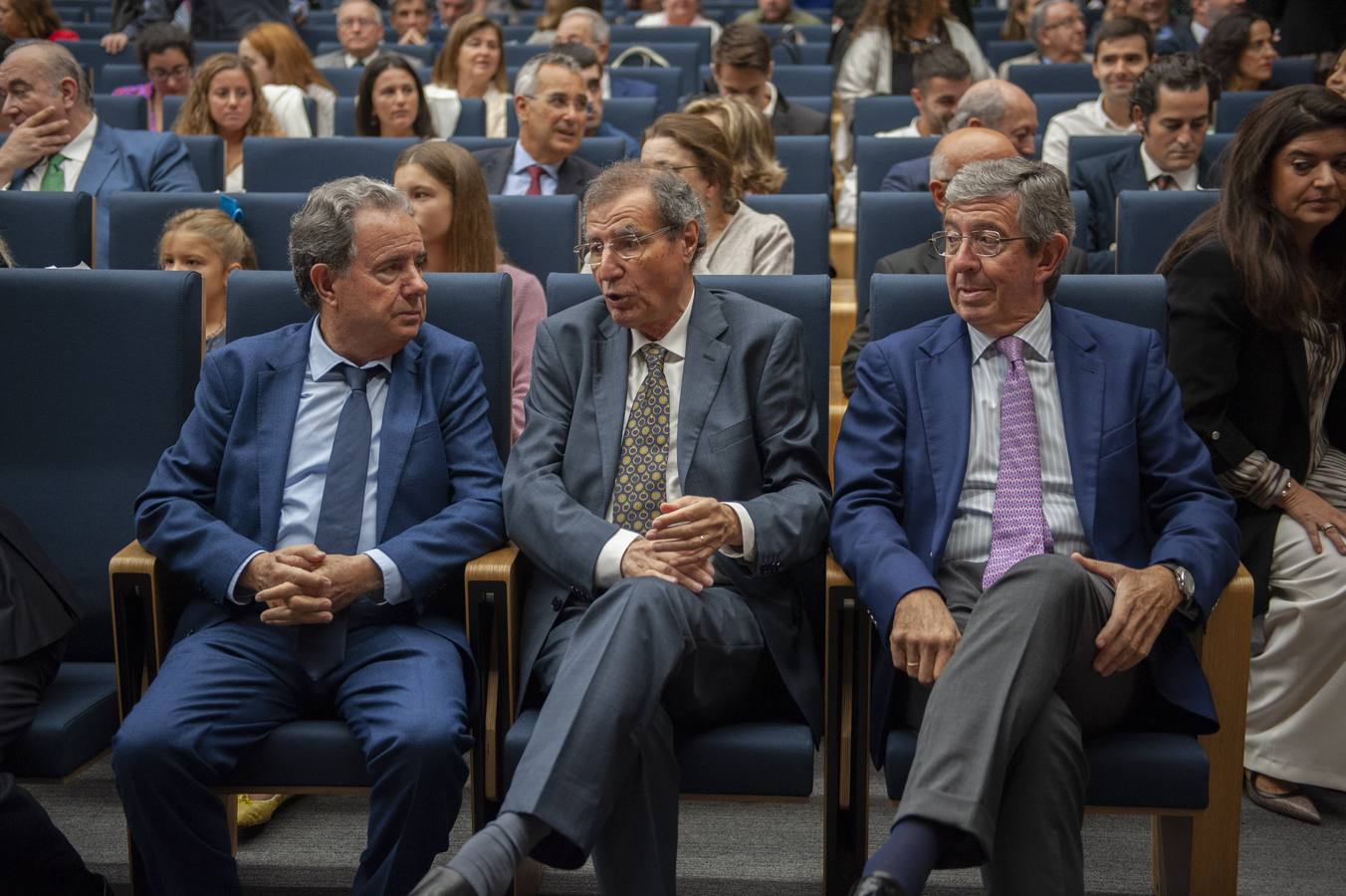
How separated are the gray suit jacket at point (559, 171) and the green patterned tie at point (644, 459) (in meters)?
1.79

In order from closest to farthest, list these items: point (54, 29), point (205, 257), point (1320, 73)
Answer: point (205, 257)
point (1320, 73)
point (54, 29)

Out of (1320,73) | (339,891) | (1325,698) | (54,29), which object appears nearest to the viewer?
(339,891)

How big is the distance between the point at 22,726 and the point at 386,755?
20.1 inches

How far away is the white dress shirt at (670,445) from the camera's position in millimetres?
2131

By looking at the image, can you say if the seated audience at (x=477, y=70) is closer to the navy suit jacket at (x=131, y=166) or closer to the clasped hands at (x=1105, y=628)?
the navy suit jacket at (x=131, y=166)

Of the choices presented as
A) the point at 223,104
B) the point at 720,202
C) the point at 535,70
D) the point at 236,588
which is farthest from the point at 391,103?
the point at 236,588

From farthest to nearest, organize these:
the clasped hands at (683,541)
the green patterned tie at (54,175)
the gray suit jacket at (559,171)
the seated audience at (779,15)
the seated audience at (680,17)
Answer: the seated audience at (779,15) < the seated audience at (680,17) < the gray suit jacket at (559,171) < the green patterned tie at (54,175) < the clasped hands at (683,541)

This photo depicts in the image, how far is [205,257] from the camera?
2990 mm

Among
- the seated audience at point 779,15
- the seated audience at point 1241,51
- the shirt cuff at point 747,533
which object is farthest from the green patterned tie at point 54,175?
the seated audience at point 779,15

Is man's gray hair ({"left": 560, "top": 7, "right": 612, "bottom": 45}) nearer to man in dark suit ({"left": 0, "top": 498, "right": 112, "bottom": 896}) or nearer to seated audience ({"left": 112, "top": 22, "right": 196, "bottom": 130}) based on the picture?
seated audience ({"left": 112, "top": 22, "right": 196, "bottom": 130})

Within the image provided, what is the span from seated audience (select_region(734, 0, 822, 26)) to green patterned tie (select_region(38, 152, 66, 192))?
4178 mm

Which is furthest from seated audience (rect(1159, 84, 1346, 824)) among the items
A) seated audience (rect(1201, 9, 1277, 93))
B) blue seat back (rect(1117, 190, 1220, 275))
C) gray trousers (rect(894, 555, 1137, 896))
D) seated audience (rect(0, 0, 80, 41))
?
A: seated audience (rect(0, 0, 80, 41))

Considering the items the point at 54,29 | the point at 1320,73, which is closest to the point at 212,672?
the point at 1320,73

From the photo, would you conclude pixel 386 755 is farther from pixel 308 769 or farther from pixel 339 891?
pixel 339 891
